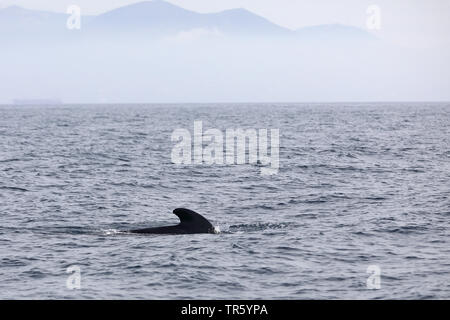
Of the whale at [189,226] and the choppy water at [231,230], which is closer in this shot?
the choppy water at [231,230]

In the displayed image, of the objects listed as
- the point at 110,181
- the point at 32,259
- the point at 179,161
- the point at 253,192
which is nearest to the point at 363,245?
the point at 32,259

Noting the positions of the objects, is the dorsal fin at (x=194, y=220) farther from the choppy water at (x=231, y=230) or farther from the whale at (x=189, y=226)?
the choppy water at (x=231, y=230)

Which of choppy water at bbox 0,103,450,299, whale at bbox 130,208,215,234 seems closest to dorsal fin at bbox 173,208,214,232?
whale at bbox 130,208,215,234

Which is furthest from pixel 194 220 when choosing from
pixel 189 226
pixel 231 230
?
pixel 231 230

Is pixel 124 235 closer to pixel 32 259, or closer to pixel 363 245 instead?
pixel 32 259

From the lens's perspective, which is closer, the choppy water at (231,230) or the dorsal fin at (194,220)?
the choppy water at (231,230)

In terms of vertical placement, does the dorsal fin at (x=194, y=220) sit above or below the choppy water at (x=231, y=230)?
above

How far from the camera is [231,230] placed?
2367 cm

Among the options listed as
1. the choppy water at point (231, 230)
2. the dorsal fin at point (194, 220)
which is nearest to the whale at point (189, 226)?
the dorsal fin at point (194, 220)

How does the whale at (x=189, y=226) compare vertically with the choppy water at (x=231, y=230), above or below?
above

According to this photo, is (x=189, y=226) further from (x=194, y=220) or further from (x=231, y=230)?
(x=231, y=230)

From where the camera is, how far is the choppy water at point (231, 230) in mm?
17125

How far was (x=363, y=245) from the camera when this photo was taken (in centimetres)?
2125
